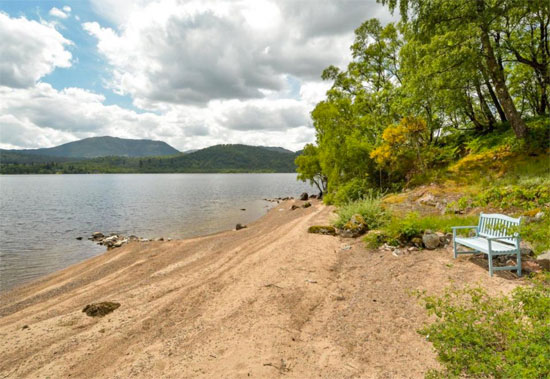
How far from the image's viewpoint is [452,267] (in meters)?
7.67

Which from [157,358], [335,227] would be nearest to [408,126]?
[335,227]

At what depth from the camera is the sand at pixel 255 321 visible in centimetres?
475

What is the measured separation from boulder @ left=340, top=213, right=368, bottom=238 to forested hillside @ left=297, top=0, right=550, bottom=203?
8673mm

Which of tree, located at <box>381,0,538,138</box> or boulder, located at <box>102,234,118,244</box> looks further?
boulder, located at <box>102,234,118,244</box>

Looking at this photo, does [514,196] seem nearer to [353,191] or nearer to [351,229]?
[351,229]

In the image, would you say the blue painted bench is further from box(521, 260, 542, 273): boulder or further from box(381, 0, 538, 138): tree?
box(381, 0, 538, 138): tree

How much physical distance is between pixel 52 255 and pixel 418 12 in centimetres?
2735

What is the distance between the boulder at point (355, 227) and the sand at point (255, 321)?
713 millimetres

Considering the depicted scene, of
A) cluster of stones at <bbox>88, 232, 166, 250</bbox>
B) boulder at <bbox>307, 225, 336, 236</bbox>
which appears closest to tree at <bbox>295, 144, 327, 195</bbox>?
cluster of stones at <bbox>88, 232, 166, 250</bbox>

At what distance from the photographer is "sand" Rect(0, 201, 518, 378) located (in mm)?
4750

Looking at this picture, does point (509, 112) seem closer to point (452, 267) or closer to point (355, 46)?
point (452, 267)

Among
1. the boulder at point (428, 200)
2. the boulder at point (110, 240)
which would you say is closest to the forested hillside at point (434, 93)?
the boulder at point (428, 200)

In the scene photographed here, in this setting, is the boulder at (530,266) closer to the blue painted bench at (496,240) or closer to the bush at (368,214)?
the blue painted bench at (496,240)

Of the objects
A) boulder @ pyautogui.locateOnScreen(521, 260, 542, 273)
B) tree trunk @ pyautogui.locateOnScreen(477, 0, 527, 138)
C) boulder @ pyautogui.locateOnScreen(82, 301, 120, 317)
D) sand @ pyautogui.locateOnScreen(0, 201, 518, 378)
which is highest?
tree trunk @ pyautogui.locateOnScreen(477, 0, 527, 138)
